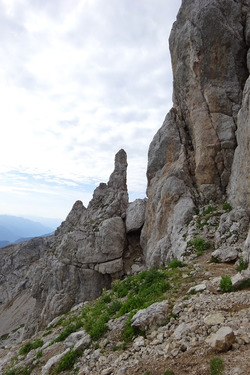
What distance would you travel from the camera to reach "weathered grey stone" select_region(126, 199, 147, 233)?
122 ft

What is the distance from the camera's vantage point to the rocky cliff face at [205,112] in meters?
25.6

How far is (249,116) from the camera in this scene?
733 inches

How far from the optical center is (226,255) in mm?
16156

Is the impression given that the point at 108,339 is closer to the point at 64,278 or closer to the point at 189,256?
the point at 189,256

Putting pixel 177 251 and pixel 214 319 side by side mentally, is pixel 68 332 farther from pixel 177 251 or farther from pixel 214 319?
pixel 177 251

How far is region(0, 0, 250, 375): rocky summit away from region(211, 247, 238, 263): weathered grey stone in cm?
6

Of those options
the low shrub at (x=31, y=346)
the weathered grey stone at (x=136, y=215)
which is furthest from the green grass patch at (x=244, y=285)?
the weathered grey stone at (x=136, y=215)

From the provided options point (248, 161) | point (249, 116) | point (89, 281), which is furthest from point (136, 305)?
point (89, 281)

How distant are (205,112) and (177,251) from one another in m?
15.8

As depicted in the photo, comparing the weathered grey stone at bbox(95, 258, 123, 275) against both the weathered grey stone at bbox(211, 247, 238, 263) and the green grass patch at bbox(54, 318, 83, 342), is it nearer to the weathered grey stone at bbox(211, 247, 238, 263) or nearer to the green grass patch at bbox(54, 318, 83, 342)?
the green grass patch at bbox(54, 318, 83, 342)

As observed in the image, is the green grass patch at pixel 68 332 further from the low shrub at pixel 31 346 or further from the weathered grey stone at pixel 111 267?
the weathered grey stone at pixel 111 267

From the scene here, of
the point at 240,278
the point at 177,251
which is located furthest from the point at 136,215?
the point at 240,278

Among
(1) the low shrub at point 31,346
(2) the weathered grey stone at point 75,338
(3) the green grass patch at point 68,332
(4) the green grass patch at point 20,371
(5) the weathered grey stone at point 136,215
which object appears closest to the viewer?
(2) the weathered grey stone at point 75,338

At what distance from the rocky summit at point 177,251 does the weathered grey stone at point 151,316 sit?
0.15 ft
